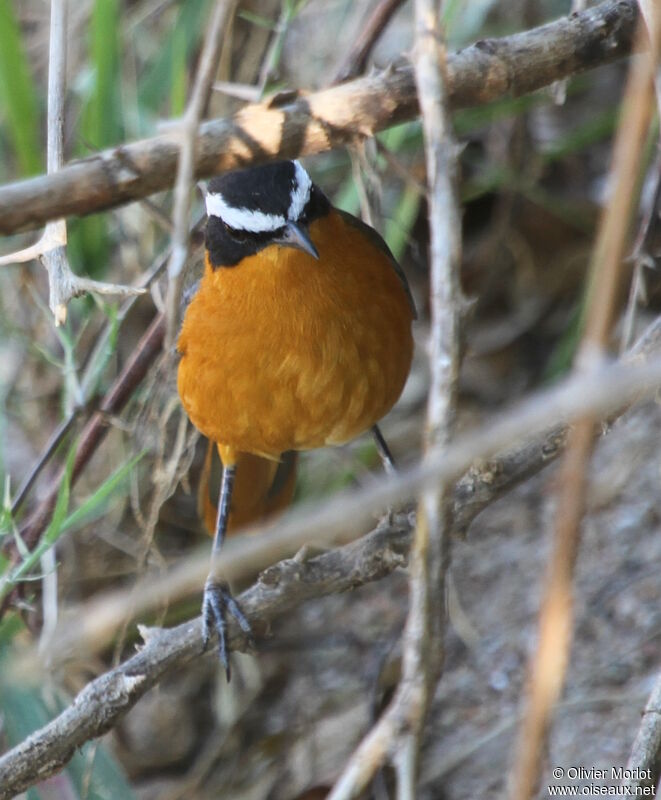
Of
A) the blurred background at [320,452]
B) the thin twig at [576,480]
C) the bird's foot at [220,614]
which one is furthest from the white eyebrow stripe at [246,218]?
the thin twig at [576,480]

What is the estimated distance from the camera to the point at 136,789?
420cm

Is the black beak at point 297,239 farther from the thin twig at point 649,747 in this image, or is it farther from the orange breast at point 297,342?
the thin twig at point 649,747

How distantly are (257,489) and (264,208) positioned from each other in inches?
52.0

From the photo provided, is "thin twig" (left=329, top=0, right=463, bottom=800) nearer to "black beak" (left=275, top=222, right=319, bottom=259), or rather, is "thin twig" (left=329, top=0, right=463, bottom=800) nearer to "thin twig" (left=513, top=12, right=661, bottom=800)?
"thin twig" (left=513, top=12, right=661, bottom=800)

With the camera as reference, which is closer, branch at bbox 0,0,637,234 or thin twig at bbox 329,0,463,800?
thin twig at bbox 329,0,463,800

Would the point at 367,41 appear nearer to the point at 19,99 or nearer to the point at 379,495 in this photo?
the point at 19,99

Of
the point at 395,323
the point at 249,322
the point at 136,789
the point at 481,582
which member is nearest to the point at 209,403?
the point at 249,322

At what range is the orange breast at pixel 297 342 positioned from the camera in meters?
3.18

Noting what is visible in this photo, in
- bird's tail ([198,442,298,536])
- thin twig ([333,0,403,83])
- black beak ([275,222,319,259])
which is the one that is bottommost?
bird's tail ([198,442,298,536])

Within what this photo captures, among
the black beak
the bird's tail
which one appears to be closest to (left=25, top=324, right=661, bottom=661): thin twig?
the black beak

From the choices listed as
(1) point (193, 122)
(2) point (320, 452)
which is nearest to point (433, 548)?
(1) point (193, 122)

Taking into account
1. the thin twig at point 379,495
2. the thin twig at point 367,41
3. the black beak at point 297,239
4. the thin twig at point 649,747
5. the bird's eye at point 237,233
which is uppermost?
the thin twig at point 367,41

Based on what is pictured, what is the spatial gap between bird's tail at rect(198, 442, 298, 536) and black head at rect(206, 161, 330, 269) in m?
1.03

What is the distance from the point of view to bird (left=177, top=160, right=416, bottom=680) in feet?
10.2
